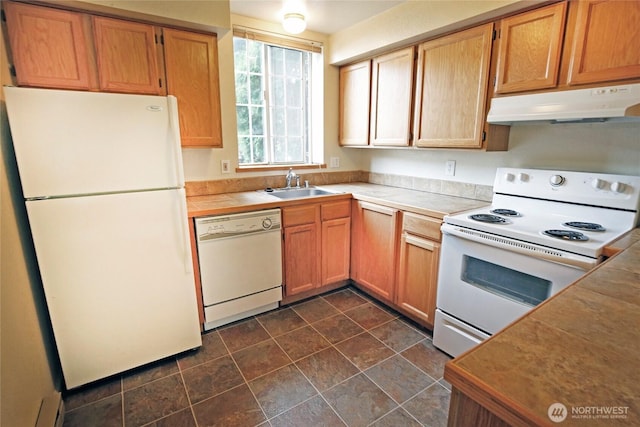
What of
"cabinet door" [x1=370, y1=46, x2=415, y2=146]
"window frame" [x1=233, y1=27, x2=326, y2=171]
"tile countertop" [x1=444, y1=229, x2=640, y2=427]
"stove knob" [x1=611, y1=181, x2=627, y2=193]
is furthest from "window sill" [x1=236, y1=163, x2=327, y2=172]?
"tile countertop" [x1=444, y1=229, x2=640, y2=427]

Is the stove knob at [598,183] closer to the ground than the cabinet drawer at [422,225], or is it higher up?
higher up

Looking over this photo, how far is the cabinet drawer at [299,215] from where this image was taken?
97.7 inches

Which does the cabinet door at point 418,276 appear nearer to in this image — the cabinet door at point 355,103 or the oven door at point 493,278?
the oven door at point 493,278

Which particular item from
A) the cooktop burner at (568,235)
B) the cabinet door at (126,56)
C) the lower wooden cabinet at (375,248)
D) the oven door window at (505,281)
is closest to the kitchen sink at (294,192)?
the lower wooden cabinet at (375,248)

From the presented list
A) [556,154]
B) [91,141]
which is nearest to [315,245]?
[91,141]

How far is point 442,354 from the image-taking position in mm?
2068

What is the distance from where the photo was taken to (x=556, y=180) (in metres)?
1.89

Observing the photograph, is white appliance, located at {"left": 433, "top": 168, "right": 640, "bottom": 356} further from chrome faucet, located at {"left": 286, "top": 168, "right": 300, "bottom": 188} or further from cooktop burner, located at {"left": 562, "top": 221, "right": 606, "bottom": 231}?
chrome faucet, located at {"left": 286, "top": 168, "right": 300, "bottom": 188}

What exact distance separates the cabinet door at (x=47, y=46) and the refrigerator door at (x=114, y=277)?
2.37 ft

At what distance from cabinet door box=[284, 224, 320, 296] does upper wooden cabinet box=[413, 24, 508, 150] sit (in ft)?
3.67

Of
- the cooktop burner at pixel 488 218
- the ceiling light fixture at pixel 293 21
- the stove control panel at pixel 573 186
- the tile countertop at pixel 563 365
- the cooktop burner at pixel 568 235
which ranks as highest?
the ceiling light fixture at pixel 293 21

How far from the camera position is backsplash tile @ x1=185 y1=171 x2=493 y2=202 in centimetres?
250

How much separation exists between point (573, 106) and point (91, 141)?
2.38 metres

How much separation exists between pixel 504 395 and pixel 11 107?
2014mm
